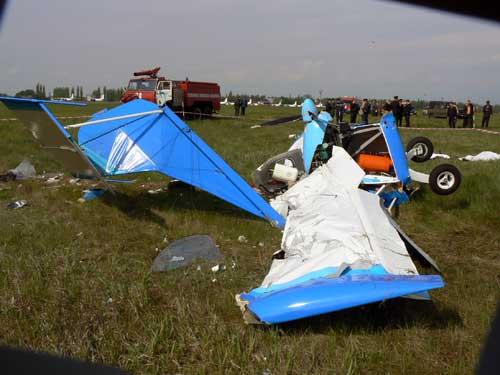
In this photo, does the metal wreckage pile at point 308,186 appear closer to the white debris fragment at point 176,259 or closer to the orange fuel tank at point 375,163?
the orange fuel tank at point 375,163

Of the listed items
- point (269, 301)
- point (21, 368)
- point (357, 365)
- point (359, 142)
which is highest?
point (359, 142)

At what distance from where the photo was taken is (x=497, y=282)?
4293mm

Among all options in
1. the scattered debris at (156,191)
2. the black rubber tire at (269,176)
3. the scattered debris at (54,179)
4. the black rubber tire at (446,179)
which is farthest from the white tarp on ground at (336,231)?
the scattered debris at (54,179)

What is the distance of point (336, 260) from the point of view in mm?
3570

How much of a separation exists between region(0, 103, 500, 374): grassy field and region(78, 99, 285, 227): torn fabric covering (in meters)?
0.42

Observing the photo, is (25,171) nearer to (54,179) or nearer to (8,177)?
(8,177)

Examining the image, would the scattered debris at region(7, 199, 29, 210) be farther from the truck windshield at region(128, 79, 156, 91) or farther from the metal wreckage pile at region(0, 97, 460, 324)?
the truck windshield at region(128, 79, 156, 91)

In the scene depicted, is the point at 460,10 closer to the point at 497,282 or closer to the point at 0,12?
the point at 0,12

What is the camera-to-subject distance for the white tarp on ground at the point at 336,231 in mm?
3557

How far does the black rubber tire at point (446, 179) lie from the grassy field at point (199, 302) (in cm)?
38

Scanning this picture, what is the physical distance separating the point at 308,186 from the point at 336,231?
1.68 m

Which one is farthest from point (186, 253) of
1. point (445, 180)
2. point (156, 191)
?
point (445, 180)

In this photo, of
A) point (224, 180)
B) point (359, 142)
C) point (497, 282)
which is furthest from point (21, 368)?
→ point (359, 142)

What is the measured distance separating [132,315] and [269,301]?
3.62ft
